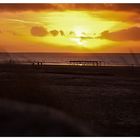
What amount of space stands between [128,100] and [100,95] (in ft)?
1.04

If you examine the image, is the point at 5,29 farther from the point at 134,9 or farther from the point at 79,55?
the point at 134,9

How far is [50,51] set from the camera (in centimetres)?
353

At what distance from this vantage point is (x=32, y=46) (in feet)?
11.6

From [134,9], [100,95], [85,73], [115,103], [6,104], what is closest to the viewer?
[6,104]

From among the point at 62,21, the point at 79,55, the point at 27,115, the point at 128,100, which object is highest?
the point at 62,21

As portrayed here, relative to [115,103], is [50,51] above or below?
above

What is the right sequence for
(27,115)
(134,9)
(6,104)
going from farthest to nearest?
(134,9) → (6,104) → (27,115)

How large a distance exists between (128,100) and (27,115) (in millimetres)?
1490

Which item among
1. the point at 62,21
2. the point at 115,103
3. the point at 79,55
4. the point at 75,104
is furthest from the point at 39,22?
the point at 115,103

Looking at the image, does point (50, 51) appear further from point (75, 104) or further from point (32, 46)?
point (75, 104)

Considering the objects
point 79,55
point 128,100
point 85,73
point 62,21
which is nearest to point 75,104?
point 79,55

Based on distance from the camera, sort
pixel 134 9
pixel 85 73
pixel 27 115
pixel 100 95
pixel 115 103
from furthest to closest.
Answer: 1. pixel 85 73
2. pixel 100 95
3. pixel 115 103
4. pixel 134 9
5. pixel 27 115

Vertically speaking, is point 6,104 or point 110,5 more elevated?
point 110,5

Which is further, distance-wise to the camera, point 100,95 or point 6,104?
point 100,95
